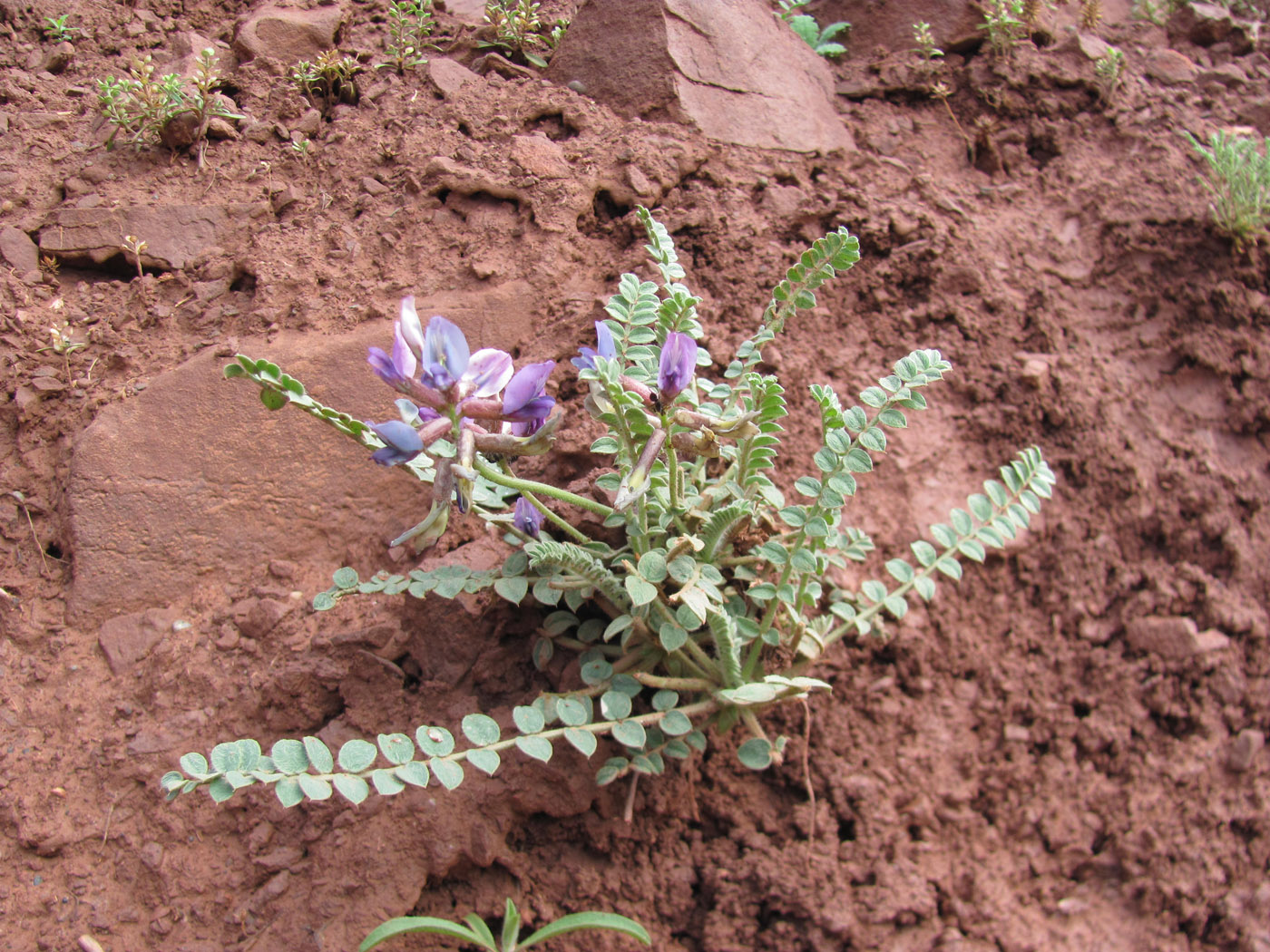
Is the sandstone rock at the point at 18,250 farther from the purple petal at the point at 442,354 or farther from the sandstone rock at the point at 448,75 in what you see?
the purple petal at the point at 442,354

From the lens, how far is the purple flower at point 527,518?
170cm

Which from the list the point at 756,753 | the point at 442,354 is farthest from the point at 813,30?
the point at 756,753

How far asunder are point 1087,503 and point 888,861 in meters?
1.21

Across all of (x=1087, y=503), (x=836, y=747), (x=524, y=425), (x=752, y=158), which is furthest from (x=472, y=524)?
(x=1087, y=503)

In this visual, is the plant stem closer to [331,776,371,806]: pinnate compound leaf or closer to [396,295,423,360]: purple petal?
[396,295,423,360]: purple petal

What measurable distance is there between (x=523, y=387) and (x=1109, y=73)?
2.87 m

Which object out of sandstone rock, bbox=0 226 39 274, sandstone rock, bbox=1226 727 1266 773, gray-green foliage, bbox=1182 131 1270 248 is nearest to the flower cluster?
sandstone rock, bbox=0 226 39 274

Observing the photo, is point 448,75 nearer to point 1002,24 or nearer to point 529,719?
point 1002,24

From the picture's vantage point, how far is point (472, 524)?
206 cm

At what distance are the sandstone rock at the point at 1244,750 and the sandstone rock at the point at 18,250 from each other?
3.45 meters

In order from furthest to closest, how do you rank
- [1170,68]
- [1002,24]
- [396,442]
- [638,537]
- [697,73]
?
[1170,68], [1002,24], [697,73], [638,537], [396,442]

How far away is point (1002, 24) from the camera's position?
123 inches

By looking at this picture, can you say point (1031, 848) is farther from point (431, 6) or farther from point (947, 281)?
point (431, 6)

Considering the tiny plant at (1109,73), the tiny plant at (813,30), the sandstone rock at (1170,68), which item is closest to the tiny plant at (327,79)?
the tiny plant at (813,30)
